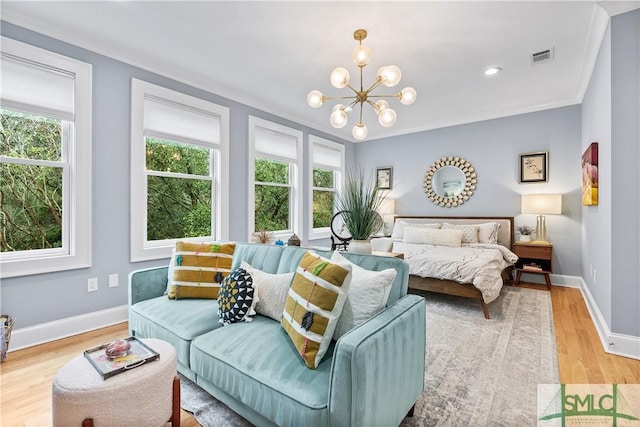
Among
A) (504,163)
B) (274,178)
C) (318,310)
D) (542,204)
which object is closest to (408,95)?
(318,310)

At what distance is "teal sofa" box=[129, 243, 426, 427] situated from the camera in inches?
42.5

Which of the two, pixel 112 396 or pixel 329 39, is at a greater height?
pixel 329 39

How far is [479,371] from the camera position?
2.06m

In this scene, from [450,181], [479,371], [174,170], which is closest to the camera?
[479,371]

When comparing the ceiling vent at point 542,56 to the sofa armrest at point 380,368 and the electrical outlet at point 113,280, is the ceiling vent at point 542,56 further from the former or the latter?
the electrical outlet at point 113,280

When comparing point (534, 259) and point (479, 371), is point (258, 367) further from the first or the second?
point (534, 259)

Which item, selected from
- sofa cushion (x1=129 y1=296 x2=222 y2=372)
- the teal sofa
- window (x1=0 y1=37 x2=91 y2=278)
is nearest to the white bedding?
the teal sofa

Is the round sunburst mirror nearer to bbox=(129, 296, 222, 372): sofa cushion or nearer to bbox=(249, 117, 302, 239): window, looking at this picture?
bbox=(249, 117, 302, 239): window

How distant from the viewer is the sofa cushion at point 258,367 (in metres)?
1.18

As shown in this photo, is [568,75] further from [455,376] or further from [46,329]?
[46,329]

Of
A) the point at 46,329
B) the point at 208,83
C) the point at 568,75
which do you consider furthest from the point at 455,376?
the point at 208,83

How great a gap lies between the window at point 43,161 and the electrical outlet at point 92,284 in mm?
146

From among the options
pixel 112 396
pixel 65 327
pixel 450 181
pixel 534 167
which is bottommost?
pixel 65 327

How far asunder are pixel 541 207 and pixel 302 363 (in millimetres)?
4277
